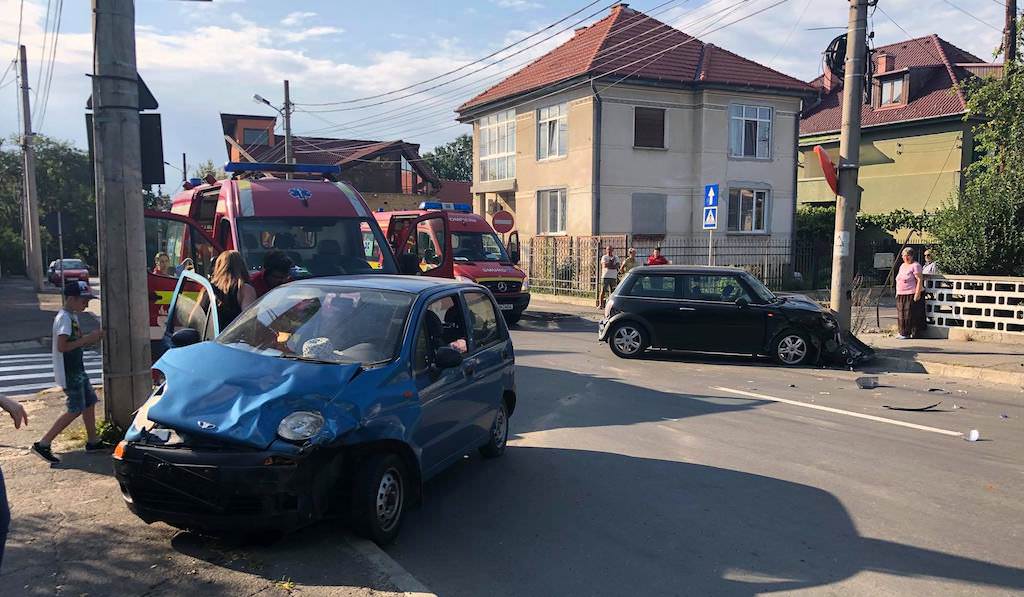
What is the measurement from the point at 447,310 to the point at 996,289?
41.1 ft

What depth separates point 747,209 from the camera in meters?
29.6

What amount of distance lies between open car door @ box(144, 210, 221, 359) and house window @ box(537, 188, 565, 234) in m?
18.4

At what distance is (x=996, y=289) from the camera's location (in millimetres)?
14023

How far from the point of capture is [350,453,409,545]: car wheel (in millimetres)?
4426

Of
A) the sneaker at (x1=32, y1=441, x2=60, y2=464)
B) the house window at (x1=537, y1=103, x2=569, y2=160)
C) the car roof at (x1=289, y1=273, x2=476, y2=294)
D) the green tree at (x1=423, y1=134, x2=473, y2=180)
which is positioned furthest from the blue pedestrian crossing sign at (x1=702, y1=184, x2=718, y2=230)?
the green tree at (x1=423, y1=134, x2=473, y2=180)

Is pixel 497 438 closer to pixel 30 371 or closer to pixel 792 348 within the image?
pixel 792 348

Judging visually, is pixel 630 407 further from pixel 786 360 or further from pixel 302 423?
pixel 302 423

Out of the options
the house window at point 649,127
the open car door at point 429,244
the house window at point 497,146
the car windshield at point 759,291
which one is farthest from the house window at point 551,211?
the car windshield at point 759,291

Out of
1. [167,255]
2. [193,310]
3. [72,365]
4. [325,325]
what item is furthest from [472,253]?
[325,325]

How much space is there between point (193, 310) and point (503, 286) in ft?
36.6

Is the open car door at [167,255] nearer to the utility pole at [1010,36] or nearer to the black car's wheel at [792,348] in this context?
the black car's wheel at [792,348]

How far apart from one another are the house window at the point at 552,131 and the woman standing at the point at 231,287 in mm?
22543

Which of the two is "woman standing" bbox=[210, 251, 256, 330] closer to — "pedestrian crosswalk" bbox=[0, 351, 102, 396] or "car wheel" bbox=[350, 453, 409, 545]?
"car wheel" bbox=[350, 453, 409, 545]

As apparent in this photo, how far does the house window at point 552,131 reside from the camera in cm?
2838
